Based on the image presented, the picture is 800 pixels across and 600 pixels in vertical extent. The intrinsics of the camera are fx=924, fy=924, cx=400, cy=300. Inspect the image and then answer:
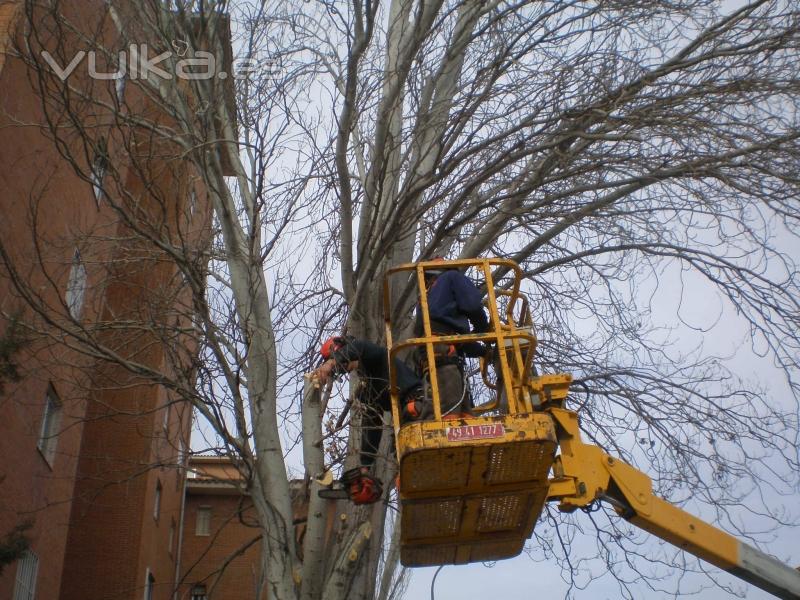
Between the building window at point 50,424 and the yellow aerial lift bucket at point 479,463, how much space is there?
9511 mm

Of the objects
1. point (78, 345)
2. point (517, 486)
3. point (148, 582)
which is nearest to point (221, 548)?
point (148, 582)

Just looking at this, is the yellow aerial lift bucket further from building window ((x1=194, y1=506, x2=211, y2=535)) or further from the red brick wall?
building window ((x1=194, y1=506, x2=211, y2=535))

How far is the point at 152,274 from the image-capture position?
1030cm

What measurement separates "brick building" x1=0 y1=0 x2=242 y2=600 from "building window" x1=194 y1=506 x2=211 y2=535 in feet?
8.43

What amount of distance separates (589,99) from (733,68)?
1.36m

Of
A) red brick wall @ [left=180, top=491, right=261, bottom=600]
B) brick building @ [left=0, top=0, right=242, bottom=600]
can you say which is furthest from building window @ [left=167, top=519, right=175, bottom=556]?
red brick wall @ [left=180, top=491, right=261, bottom=600]

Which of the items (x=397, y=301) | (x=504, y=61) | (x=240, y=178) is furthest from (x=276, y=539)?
(x=504, y=61)

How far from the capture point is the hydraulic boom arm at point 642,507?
6191 millimetres

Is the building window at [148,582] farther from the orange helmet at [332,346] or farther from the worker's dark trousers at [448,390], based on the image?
the worker's dark trousers at [448,390]

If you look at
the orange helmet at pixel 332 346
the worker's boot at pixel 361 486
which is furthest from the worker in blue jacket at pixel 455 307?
the worker's boot at pixel 361 486

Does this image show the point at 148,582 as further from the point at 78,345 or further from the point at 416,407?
the point at 416,407

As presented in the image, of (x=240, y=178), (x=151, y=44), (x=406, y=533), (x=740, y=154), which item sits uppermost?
(x=151, y=44)

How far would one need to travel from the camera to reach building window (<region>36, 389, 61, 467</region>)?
14.6 metres

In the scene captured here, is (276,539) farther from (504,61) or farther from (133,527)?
(133,527)
